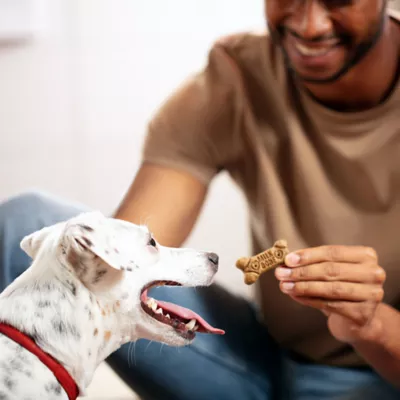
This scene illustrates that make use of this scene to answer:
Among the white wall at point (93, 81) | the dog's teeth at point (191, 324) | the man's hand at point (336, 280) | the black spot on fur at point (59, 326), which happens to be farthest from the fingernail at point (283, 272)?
the white wall at point (93, 81)

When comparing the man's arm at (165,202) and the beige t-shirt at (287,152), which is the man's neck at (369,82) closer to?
the beige t-shirt at (287,152)

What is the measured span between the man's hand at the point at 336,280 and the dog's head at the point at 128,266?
3.3 inches

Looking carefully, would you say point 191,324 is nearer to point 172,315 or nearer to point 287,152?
point 172,315

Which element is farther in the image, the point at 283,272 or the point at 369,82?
the point at 369,82

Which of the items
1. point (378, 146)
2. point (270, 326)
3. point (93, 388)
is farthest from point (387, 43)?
point (93, 388)

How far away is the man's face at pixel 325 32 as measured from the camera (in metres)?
0.69

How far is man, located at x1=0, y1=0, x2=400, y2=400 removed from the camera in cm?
75

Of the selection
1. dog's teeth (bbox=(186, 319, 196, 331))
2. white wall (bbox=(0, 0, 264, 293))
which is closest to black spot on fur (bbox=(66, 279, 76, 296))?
dog's teeth (bbox=(186, 319, 196, 331))

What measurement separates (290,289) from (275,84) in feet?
1.07

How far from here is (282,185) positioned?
82 cm

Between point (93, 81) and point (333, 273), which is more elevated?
point (93, 81)

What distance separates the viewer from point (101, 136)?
137cm

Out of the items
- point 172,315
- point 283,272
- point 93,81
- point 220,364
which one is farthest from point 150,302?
point 93,81

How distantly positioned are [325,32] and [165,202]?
0.93ft
